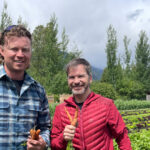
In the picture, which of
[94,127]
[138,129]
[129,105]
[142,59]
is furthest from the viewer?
[142,59]

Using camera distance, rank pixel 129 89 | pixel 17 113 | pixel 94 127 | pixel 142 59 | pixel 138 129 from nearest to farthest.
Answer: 1. pixel 17 113
2. pixel 94 127
3. pixel 138 129
4. pixel 129 89
5. pixel 142 59

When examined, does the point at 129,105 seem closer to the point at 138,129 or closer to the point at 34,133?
the point at 138,129

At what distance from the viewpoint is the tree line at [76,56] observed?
2014cm

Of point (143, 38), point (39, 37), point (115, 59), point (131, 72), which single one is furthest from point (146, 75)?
point (39, 37)

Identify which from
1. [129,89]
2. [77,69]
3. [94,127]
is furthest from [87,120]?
[129,89]

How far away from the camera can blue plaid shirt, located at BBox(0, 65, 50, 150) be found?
1.75 m

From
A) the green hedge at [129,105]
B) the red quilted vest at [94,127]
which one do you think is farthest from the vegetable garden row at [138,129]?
the red quilted vest at [94,127]

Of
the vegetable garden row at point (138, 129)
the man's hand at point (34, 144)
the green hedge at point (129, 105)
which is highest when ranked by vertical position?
the man's hand at point (34, 144)

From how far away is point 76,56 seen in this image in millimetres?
26266

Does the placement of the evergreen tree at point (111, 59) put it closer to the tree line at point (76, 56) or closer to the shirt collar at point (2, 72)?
the tree line at point (76, 56)

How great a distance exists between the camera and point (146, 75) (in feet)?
117

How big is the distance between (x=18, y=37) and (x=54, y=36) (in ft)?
68.8

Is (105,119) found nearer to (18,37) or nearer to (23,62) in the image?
(23,62)

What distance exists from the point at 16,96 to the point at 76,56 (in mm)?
24567
